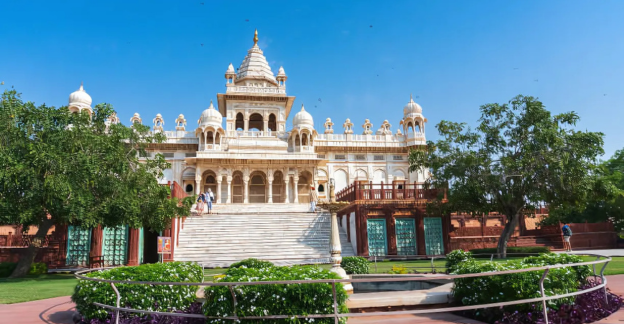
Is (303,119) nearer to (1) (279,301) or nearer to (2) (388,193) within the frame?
(2) (388,193)

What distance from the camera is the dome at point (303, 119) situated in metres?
40.2

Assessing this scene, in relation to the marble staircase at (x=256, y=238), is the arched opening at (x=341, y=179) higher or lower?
higher

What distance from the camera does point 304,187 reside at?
40.3 m

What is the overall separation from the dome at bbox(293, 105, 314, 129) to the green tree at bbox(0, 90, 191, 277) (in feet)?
73.7

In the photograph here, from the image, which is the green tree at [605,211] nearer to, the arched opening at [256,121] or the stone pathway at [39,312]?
the stone pathway at [39,312]

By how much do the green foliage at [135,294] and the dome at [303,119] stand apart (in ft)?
107

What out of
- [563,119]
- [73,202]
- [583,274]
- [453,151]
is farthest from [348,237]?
[583,274]

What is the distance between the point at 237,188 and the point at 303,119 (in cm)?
859

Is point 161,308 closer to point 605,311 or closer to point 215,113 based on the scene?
point 605,311

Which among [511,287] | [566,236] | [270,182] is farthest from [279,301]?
[270,182]

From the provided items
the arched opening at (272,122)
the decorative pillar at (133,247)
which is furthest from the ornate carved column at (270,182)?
the decorative pillar at (133,247)

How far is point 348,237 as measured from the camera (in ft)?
79.4

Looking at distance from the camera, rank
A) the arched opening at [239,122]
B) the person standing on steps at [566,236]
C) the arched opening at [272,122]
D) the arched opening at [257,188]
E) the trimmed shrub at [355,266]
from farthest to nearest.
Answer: the arched opening at [272,122], the arched opening at [239,122], the arched opening at [257,188], the person standing on steps at [566,236], the trimmed shrub at [355,266]

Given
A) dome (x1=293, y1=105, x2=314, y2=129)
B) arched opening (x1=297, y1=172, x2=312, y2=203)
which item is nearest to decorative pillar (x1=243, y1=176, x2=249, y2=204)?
arched opening (x1=297, y1=172, x2=312, y2=203)
